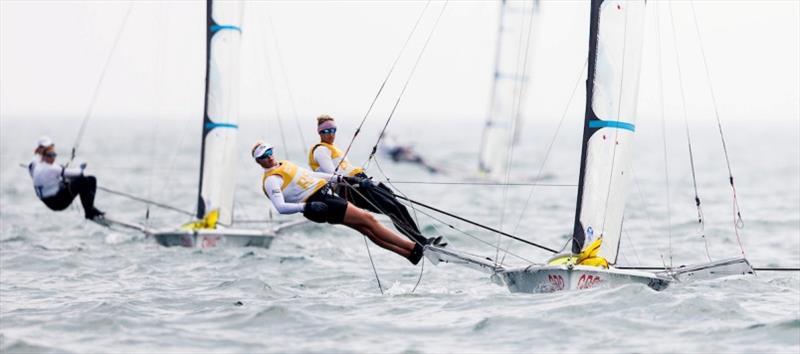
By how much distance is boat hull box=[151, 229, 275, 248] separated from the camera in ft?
59.4

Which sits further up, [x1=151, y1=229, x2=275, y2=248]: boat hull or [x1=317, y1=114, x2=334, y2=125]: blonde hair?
[x1=317, y1=114, x2=334, y2=125]: blonde hair

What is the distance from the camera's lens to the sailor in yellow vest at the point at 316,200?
467 inches

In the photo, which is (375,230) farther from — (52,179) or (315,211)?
(52,179)

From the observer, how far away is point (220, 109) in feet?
64.2

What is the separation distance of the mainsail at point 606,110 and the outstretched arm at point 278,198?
287 centimetres

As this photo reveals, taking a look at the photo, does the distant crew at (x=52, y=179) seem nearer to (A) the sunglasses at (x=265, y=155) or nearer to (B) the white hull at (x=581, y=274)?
(A) the sunglasses at (x=265, y=155)

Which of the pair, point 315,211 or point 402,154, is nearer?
point 315,211

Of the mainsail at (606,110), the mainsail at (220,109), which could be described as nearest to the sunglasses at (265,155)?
Answer: the mainsail at (606,110)

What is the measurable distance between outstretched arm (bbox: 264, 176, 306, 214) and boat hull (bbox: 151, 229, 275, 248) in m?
6.26

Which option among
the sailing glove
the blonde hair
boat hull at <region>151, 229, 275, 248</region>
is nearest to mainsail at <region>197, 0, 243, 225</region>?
boat hull at <region>151, 229, 275, 248</region>

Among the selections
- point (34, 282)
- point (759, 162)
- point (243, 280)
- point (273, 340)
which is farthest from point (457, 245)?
point (759, 162)

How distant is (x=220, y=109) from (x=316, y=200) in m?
7.91

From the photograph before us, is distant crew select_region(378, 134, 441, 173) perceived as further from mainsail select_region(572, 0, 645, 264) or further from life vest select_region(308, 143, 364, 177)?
mainsail select_region(572, 0, 645, 264)

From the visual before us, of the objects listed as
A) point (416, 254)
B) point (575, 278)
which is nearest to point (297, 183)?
point (416, 254)
